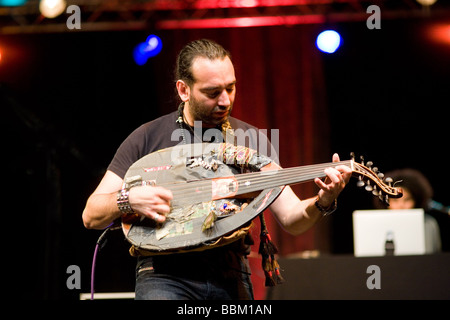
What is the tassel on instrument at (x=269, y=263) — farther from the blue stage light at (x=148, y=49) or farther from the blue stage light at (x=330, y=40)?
the blue stage light at (x=148, y=49)

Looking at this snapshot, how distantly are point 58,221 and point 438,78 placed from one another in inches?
189

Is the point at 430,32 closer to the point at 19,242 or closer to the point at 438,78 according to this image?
the point at 438,78

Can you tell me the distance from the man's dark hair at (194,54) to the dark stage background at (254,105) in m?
2.63

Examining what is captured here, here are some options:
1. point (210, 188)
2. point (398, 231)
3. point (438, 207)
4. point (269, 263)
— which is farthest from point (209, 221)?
point (438, 207)

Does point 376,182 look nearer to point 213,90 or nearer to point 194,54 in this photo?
point 213,90

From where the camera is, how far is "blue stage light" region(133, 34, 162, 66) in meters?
6.46

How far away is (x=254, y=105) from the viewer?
7.42 m

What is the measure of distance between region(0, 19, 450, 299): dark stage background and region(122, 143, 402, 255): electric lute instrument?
2.84 m

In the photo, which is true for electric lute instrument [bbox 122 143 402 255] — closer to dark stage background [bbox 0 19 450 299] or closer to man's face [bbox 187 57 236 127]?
man's face [bbox 187 57 236 127]

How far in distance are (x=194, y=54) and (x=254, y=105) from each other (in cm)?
431

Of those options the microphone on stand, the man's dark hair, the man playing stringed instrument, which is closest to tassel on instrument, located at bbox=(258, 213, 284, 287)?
the man playing stringed instrument

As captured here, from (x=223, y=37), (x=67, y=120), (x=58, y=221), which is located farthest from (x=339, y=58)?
(x=58, y=221)

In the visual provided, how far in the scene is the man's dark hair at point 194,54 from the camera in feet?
10.2

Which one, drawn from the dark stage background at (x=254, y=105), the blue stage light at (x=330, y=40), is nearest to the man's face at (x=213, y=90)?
the dark stage background at (x=254, y=105)
